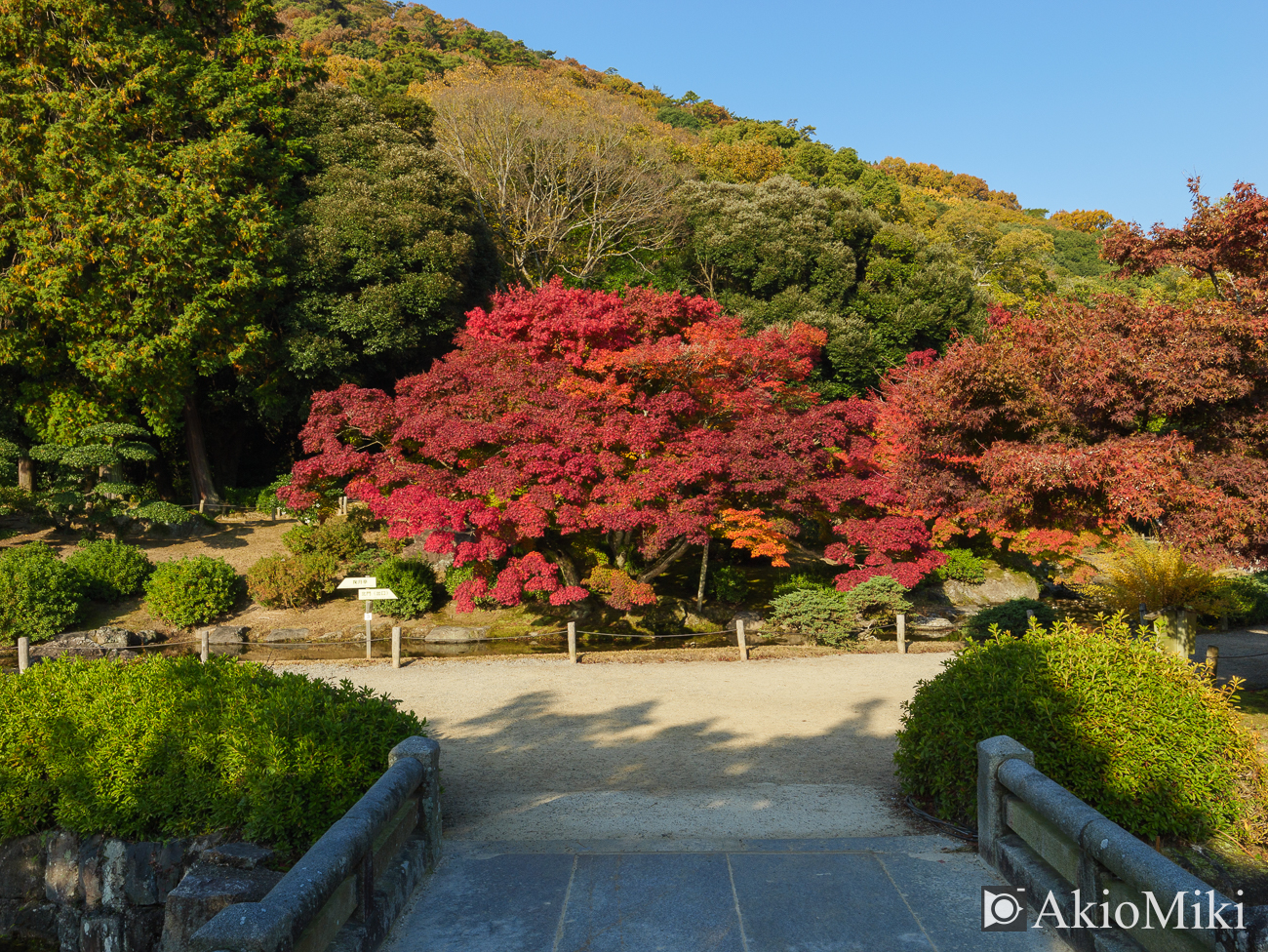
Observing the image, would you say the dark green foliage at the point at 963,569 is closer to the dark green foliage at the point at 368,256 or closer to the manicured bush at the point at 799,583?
the manicured bush at the point at 799,583

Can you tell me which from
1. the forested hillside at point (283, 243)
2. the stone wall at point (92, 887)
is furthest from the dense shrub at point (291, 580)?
the stone wall at point (92, 887)

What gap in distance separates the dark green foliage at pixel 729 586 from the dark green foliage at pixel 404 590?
572cm

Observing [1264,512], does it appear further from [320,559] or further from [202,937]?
[320,559]

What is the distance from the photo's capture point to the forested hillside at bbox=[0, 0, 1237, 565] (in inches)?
695

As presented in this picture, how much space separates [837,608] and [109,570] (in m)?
13.8

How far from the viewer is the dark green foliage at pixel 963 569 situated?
16641 millimetres

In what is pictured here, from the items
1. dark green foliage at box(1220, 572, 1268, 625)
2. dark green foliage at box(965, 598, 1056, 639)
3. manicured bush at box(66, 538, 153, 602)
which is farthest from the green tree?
dark green foliage at box(1220, 572, 1268, 625)

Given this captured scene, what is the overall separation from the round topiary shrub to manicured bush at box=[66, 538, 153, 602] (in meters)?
0.46

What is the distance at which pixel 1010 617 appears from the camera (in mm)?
12141

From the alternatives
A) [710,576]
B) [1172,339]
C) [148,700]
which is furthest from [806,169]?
[148,700]

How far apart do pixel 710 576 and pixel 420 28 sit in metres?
58.0

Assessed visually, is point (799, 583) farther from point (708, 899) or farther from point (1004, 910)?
point (708, 899)

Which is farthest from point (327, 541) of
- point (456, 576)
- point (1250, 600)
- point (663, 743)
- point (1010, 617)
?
point (1250, 600)

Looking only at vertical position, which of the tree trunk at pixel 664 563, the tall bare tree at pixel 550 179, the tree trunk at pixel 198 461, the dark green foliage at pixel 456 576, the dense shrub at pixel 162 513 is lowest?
the dark green foliage at pixel 456 576
